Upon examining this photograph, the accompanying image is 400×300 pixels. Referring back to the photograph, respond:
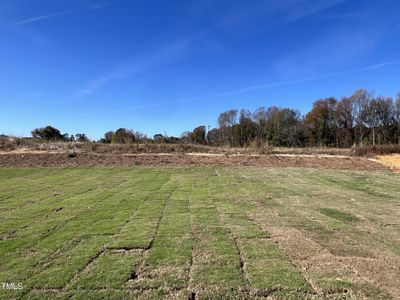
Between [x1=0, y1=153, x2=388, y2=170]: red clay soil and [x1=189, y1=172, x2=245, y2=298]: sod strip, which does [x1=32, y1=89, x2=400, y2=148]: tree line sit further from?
[x1=189, y1=172, x2=245, y2=298]: sod strip

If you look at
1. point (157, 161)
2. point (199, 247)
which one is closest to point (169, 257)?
point (199, 247)

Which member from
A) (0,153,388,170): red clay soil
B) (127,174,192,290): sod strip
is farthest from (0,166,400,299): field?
(0,153,388,170): red clay soil

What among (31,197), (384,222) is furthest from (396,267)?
(31,197)

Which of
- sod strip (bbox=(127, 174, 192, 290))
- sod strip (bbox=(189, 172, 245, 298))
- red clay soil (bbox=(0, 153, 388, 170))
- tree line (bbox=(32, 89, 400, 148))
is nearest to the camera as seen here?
sod strip (bbox=(189, 172, 245, 298))

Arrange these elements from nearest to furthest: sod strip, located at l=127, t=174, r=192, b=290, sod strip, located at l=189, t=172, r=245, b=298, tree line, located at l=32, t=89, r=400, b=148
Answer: sod strip, located at l=189, t=172, r=245, b=298, sod strip, located at l=127, t=174, r=192, b=290, tree line, located at l=32, t=89, r=400, b=148

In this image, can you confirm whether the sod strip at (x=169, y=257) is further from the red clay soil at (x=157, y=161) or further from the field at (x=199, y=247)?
the red clay soil at (x=157, y=161)

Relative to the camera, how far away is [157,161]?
21.8 metres

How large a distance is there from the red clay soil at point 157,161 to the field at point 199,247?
11701mm

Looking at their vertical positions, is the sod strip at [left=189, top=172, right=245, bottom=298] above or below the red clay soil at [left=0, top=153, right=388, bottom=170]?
below

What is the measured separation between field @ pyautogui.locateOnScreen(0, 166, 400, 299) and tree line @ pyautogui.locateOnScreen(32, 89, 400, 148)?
157 ft

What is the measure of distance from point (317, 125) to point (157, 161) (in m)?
47.3

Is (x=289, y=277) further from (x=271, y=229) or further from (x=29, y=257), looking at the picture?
(x=29, y=257)

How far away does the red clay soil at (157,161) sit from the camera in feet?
66.9

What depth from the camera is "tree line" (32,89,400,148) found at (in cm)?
5584
